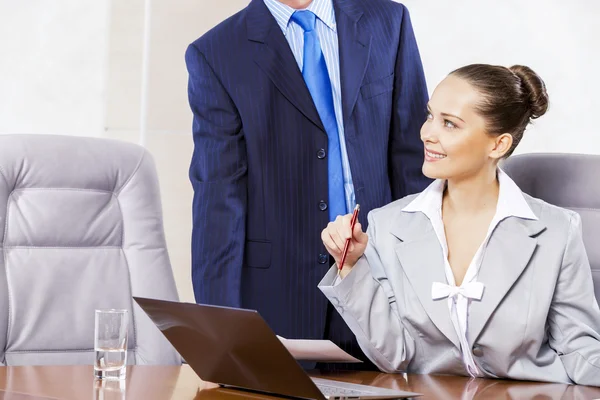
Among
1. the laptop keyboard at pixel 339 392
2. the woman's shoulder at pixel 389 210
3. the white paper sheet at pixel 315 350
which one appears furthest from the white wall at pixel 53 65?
the laptop keyboard at pixel 339 392

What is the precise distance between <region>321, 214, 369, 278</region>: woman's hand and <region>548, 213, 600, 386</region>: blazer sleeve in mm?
432

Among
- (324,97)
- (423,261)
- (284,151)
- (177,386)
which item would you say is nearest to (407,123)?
(324,97)

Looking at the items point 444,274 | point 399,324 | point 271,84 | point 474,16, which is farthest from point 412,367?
point 474,16

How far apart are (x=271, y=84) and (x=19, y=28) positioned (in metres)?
1.78

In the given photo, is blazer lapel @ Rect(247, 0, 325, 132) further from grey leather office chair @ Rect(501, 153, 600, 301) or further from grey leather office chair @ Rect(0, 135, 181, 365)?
grey leather office chair @ Rect(501, 153, 600, 301)

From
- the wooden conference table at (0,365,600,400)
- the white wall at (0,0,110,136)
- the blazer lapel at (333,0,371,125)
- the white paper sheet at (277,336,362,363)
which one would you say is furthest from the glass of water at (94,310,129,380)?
the white wall at (0,0,110,136)

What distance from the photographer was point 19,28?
3.49 m

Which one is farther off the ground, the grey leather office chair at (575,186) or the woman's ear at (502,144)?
the woman's ear at (502,144)

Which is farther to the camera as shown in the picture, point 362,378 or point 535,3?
point 535,3

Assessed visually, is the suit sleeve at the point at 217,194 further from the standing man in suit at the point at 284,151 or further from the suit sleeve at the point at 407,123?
the suit sleeve at the point at 407,123

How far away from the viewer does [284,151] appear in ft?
6.98

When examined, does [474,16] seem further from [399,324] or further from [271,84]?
[399,324]

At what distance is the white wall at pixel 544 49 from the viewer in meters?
3.14

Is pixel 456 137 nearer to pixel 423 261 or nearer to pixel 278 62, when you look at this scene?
pixel 423 261
